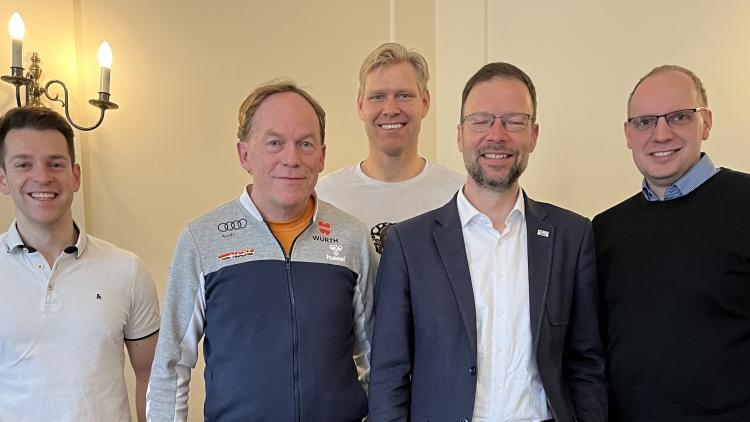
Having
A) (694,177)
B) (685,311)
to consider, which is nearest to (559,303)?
(685,311)

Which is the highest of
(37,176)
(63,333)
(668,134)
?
(668,134)

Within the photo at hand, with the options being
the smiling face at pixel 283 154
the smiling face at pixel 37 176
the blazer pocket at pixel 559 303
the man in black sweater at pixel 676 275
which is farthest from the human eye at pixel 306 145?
the man in black sweater at pixel 676 275

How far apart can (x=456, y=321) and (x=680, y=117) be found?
3.18ft

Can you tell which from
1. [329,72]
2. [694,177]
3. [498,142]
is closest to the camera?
[498,142]

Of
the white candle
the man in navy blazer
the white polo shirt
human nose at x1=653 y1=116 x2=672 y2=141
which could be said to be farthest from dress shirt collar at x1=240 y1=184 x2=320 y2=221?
the white candle

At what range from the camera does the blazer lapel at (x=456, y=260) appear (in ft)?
4.63

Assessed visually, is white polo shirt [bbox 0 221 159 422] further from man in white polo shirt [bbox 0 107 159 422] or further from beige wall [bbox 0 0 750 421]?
beige wall [bbox 0 0 750 421]

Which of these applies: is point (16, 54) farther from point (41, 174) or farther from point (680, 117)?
point (680, 117)

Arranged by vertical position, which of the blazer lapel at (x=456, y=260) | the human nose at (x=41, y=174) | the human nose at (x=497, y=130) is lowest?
the blazer lapel at (x=456, y=260)

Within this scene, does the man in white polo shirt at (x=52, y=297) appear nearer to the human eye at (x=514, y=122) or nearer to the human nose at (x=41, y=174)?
the human nose at (x=41, y=174)

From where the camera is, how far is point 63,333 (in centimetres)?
171

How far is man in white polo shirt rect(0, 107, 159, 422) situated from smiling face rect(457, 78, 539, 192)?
122 centimetres

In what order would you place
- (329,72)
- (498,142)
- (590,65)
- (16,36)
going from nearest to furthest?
(498,142), (16,36), (590,65), (329,72)

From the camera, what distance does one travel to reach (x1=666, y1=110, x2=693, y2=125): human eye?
1701 mm
